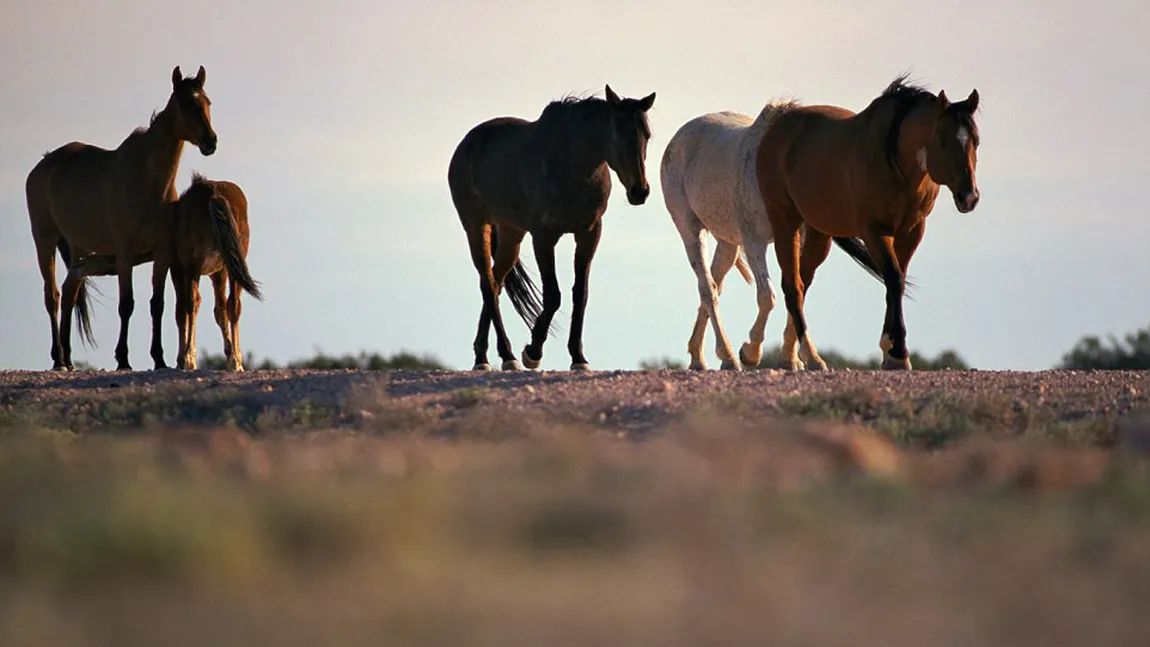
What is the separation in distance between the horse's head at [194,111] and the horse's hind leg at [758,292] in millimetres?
6017

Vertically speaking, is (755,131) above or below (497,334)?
above

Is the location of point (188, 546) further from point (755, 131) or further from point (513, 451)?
point (755, 131)

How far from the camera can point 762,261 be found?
1559 centimetres

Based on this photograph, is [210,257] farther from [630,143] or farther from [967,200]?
[967,200]

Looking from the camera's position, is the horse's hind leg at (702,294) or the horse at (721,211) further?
the horse at (721,211)

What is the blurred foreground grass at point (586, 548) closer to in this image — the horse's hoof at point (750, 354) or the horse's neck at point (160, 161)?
the horse's hoof at point (750, 354)

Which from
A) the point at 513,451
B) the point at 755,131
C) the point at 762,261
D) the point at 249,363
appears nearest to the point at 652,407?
the point at 513,451

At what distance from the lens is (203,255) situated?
1734 centimetres

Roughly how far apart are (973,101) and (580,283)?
153 inches

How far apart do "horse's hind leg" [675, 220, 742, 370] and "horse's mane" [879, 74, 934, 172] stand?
8.03ft

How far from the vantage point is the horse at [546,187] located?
48.0ft

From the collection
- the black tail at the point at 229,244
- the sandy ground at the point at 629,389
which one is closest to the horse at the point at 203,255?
the black tail at the point at 229,244

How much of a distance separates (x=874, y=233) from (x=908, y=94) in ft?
4.18

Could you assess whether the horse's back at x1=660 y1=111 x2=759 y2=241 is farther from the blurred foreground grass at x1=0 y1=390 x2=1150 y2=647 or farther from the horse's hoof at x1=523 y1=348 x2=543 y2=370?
the blurred foreground grass at x1=0 y1=390 x2=1150 y2=647
